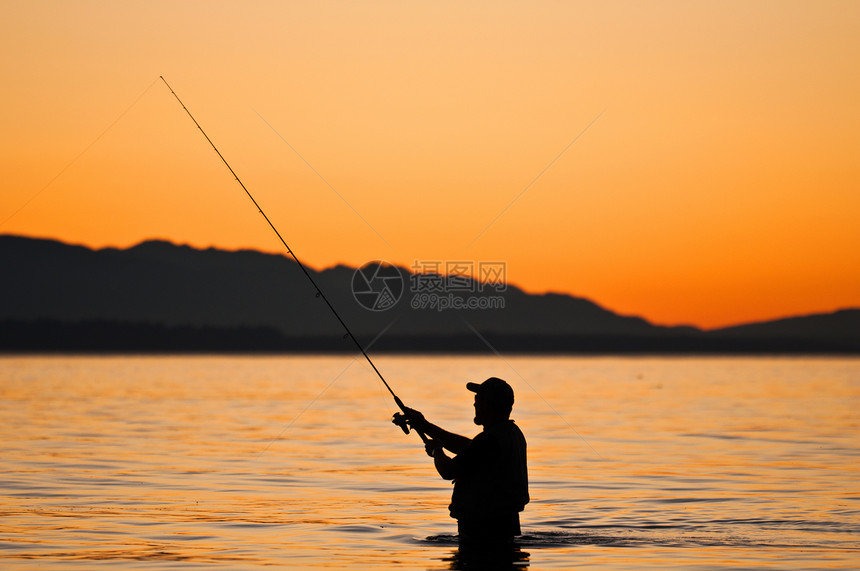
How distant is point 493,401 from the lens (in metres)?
9.14

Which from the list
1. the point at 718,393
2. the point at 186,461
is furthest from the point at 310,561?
the point at 718,393

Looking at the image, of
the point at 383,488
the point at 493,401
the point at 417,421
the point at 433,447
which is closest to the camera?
the point at 493,401

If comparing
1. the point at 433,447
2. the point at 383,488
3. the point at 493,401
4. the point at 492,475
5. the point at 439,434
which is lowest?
the point at 383,488

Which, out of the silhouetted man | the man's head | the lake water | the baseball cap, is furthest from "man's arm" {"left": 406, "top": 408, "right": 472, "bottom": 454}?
the lake water

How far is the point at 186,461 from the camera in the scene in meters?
18.1

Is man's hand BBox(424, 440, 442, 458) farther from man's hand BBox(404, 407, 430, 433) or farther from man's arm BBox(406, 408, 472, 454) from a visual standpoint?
man's hand BBox(404, 407, 430, 433)

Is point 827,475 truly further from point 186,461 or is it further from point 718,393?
point 718,393

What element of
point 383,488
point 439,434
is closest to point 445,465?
point 439,434

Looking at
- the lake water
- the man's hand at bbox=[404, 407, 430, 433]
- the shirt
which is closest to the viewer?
the shirt

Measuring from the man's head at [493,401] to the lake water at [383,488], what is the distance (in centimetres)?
136

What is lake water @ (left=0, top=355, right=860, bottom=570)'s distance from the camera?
34.7 feet

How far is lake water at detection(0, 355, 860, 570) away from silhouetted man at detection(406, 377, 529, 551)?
430mm

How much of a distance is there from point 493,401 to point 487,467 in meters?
0.53

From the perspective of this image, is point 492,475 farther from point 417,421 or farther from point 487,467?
point 417,421
